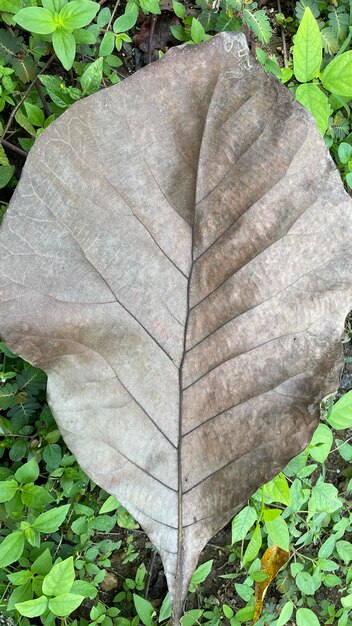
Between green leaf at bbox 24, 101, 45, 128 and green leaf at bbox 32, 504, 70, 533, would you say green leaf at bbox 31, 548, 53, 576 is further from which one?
green leaf at bbox 24, 101, 45, 128

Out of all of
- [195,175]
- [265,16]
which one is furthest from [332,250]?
[265,16]

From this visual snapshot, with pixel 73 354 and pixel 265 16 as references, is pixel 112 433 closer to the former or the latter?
pixel 73 354

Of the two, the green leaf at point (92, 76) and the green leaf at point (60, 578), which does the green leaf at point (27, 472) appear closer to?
the green leaf at point (60, 578)

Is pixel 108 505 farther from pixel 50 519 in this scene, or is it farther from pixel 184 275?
pixel 184 275

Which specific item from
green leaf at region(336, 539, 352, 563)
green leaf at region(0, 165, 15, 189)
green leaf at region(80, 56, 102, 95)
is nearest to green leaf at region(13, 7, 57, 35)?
green leaf at region(80, 56, 102, 95)

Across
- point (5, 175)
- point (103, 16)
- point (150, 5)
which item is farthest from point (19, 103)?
point (150, 5)

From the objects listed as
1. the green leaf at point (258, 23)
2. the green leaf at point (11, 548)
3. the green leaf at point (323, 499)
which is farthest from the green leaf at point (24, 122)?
the green leaf at point (323, 499)

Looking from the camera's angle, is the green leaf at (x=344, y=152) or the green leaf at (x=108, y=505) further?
the green leaf at (x=344, y=152)
